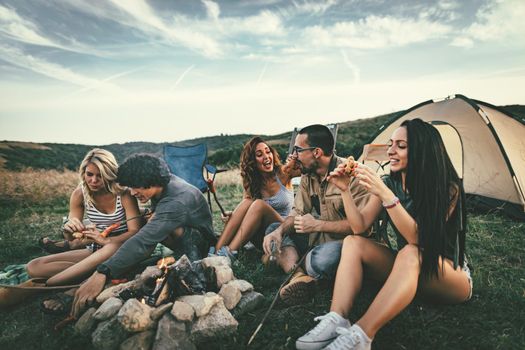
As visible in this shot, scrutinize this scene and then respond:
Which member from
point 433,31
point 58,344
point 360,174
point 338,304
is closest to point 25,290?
point 58,344

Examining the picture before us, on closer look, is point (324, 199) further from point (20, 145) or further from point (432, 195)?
point (20, 145)

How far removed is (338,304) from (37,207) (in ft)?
27.0

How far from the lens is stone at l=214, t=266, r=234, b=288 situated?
258 centimetres

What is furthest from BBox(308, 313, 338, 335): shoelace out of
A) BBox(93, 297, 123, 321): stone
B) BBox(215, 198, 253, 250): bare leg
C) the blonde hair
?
the blonde hair

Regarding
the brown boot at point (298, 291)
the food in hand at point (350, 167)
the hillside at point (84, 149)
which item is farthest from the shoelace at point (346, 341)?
the hillside at point (84, 149)

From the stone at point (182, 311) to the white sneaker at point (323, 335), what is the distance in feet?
2.40

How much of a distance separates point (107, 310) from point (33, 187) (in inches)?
329

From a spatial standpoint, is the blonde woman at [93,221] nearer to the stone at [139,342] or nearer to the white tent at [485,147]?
the stone at [139,342]

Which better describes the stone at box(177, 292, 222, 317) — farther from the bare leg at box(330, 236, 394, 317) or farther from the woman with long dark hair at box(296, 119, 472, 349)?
the bare leg at box(330, 236, 394, 317)

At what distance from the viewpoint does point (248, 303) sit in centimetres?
254

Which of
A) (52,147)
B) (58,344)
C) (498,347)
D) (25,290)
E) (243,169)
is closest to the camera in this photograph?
(498,347)

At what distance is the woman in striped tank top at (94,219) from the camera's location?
283 cm

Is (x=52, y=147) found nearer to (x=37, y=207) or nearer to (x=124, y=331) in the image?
Answer: (x=37, y=207)

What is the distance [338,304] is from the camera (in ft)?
6.64
